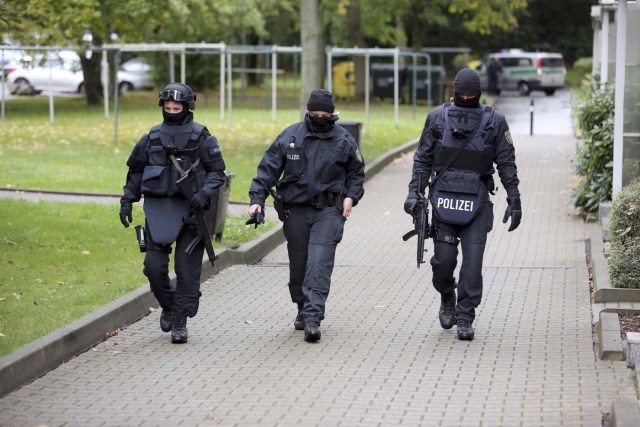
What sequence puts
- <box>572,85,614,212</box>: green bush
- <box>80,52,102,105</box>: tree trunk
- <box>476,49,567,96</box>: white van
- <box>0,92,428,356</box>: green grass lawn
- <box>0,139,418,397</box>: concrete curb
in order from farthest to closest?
<box>476,49,567,96</box>: white van → <box>80,52,102,105</box>: tree trunk → <box>572,85,614,212</box>: green bush → <box>0,92,428,356</box>: green grass lawn → <box>0,139,418,397</box>: concrete curb

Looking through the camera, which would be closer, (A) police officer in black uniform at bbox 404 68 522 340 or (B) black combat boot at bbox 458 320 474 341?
(A) police officer in black uniform at bbox 404 68 522 340

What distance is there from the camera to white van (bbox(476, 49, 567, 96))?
5094cm

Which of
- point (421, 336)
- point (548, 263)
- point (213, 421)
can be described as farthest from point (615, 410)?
point (548, 263)

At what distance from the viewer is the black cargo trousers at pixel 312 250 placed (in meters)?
8.83

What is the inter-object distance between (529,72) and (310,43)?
1144 inches

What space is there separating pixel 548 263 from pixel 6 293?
5430 mm

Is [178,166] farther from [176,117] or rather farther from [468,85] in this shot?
[468,85]

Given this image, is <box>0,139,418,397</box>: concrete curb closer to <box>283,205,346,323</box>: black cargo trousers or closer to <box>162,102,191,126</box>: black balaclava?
<box>283,205,346,323</box>: black cargo trousers

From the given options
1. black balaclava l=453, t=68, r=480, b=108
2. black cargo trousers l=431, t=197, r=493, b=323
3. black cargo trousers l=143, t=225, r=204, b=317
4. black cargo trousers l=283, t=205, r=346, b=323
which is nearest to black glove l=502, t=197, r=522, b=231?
black cargo trousers l=431, t=197, r=493, b=323

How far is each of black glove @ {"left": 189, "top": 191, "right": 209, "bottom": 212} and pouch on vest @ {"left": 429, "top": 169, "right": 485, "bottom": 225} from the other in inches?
64.4

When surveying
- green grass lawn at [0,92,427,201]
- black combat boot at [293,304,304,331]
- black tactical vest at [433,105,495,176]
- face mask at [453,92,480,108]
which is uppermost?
face mask at [453,92,480,108]

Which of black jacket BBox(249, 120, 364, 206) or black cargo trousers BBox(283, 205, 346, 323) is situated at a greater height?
black jacket BBox(249, 120, 364, 206)

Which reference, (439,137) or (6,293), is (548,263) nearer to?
(439,137)

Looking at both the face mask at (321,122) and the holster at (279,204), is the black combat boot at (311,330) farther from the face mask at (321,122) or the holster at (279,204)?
the face mask at (321,122)
